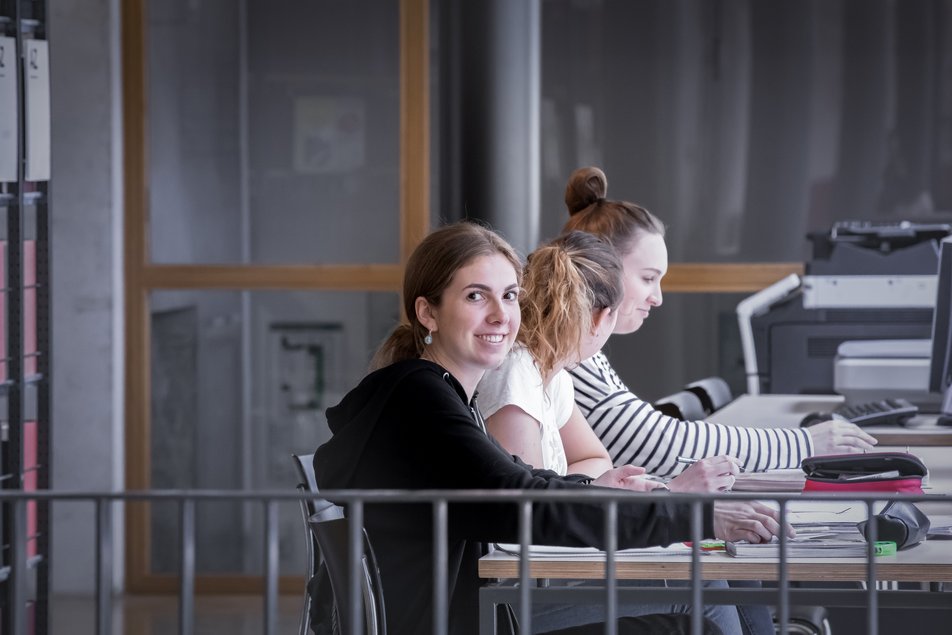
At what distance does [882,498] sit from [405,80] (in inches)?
152

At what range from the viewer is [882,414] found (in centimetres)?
315

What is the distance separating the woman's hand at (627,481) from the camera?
85.5 inches

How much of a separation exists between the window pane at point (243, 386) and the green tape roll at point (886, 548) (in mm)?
3185

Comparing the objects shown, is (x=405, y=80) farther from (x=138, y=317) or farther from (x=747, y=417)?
(x=747, y=417)

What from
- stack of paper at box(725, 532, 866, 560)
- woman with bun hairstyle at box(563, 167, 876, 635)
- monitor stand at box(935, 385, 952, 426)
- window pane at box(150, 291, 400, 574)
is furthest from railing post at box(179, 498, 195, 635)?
window pane at box(150, 291, 400, 574)

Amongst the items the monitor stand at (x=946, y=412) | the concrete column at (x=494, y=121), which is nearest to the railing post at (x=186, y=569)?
the monitor stand at (x=946, y=412)

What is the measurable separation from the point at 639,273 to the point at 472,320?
896 millimetres

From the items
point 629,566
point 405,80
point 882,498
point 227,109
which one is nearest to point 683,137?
point 405,80

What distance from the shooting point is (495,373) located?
2.25 meters

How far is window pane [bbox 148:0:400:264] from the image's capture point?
191 inches

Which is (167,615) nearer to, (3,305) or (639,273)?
(3,305)

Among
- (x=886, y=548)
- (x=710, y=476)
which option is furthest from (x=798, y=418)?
(x=886, y=548)

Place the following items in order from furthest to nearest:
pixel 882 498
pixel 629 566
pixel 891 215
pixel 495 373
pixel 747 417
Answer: pixel 891 215 → pixel 747 417 → pixel 495 373 → pixel 629 566 → pixel 882 498

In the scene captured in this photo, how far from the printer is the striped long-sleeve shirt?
1.30 metres
